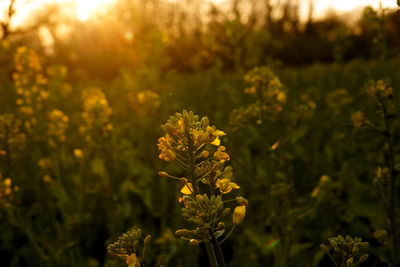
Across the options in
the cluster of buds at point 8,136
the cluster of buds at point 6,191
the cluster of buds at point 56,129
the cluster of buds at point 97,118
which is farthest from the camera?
the cluster of buds at point 56,129

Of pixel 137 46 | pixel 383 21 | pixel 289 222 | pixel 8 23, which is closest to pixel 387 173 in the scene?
pixel 289 222

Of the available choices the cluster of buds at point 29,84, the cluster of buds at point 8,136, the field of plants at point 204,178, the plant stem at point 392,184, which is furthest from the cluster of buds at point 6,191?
the plant stem at point 392,184

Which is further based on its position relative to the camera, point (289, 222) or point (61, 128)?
point (61, 128)

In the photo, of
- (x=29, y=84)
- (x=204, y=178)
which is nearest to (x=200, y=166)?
(x=204, y=178)

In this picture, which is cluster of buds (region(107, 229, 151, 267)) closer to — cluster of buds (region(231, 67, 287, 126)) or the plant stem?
the plant stem

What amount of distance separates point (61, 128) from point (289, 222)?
1984mm

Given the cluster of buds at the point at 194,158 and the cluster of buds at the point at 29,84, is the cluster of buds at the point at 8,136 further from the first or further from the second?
the cluster of buds at the point at 194,158

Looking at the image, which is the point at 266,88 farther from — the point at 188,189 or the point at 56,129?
the point at 56,129

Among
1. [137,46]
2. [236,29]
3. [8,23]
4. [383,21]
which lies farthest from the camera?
[137,46]

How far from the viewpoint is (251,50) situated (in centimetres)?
445

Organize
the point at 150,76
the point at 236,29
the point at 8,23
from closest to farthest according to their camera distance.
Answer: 1. the point at 8,23
2. the point at 236,29
3. the point at 150,76

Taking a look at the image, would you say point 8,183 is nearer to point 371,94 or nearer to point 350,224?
point 371,94

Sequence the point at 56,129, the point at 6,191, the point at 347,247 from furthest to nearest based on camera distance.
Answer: the point at 56,129 < the point at 6,191 < the point at 347,247

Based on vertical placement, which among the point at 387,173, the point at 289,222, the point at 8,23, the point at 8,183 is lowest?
the point at 289,222
